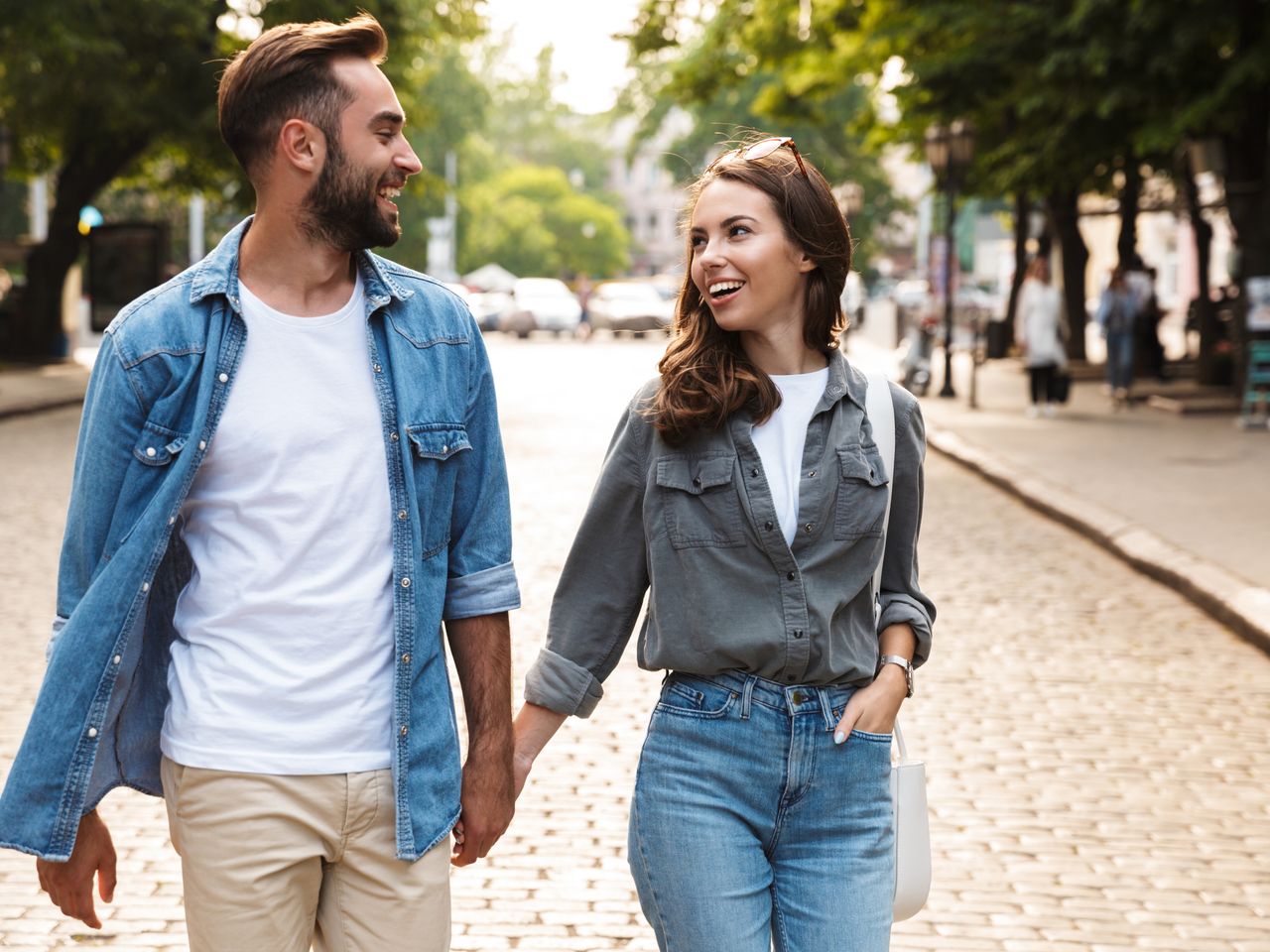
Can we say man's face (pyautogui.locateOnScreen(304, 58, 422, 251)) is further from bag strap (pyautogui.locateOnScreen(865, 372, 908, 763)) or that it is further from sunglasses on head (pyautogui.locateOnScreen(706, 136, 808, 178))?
bag strap (pyautogui.locateOnScreen(865, 372, 908, 763))

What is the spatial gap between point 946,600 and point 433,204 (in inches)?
2299

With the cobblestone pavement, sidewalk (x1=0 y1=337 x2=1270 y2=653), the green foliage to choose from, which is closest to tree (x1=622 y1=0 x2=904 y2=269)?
sidewalk (x1=0 y1=337 x2=1270 y2=653)

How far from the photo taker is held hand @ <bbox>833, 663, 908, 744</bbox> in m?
2.70

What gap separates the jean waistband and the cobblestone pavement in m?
0.25

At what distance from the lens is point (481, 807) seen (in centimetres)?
269

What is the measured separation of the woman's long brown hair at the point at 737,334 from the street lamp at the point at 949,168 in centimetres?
2228

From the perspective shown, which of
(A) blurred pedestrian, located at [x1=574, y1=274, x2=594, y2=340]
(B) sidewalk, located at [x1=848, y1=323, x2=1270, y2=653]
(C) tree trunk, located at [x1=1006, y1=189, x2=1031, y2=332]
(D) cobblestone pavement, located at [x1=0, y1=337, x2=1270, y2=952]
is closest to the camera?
(D) cobblestone pavement, located at [x1=0, y1=337, x2=1270, y2=952]

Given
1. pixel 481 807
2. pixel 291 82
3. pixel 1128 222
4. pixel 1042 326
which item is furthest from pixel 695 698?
pixel 1128 222

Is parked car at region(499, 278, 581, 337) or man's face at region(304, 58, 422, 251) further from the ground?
man's face at region(304, 58, 422, 251)

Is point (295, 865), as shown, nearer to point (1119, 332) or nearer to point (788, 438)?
point (788, 438)

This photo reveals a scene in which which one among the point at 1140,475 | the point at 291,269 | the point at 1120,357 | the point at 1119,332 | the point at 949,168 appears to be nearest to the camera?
the point at 291,269

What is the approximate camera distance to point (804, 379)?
112 inches

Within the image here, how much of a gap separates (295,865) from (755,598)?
74cm

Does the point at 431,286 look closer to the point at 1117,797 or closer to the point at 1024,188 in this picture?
the point at 1117,797
